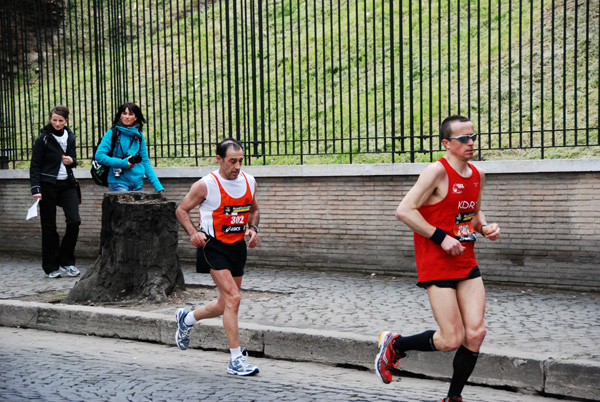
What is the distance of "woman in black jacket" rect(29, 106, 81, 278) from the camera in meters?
10.1

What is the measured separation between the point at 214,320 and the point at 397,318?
5.32 feet

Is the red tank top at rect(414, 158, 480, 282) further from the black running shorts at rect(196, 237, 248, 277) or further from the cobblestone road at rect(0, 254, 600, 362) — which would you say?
the black running shorts at rect(196, 237, 248, 277)

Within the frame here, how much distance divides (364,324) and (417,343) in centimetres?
191

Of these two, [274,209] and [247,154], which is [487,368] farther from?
[247,154]

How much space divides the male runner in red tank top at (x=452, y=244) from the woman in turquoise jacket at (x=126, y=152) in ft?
18.0

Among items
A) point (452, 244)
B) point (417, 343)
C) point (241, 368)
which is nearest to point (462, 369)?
point (417, 343)

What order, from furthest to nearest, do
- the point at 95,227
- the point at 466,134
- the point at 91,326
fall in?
the point at 95,227 → the point at 91,326 → the point at 466,134

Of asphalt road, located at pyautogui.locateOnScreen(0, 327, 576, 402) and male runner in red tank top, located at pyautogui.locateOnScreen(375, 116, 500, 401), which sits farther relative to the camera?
asphalt road, located at pyautogui.locateOnScreen(0, 327, 576, 402)

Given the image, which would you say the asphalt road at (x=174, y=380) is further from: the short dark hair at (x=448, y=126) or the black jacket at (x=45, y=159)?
the black jacket at (x=45, y=159)

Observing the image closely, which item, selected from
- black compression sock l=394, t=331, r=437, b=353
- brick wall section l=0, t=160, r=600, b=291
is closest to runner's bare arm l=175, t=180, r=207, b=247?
black compression sock l=394, t=331, r=437, b=353

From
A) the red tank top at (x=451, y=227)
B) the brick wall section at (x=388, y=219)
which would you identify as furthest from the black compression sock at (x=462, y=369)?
the brick wall section at (x=388, y=219)

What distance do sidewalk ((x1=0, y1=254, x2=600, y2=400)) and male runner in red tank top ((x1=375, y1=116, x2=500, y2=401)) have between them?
3.20 feet

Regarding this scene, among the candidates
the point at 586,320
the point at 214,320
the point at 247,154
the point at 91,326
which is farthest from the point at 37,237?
the point at 586,320

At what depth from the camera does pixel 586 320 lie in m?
7.06
